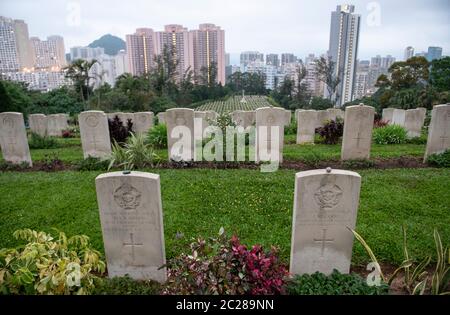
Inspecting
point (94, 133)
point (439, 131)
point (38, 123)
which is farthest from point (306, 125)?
point (38, 123)

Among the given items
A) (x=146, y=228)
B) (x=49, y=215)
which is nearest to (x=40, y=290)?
(x=146, y=228)

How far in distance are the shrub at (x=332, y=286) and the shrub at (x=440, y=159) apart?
5762 mm

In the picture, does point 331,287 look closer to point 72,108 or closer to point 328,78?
point 72,108

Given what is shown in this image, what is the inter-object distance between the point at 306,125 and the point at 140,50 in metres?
61.7

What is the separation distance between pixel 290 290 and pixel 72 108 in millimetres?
27640

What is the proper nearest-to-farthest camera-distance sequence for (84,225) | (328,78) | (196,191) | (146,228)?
(146,228), (84,225), (196,191), (328,78)

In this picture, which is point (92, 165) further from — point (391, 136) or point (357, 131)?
point (391, 136)

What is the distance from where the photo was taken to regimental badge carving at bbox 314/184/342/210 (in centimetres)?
351

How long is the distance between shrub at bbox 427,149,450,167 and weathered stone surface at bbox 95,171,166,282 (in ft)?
23.7

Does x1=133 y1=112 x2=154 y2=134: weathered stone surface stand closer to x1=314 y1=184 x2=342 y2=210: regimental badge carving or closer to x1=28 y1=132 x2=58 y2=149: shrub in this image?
x1=28 y1=132 x2=58 y2=149: shrub

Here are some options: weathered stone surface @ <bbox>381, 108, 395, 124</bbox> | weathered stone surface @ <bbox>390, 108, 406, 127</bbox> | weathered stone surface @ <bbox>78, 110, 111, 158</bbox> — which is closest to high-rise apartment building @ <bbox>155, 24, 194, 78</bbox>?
weathered stone surface @ <bbox>381, 108, 395, 124</bbox>

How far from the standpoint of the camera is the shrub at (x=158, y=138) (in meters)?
9.82

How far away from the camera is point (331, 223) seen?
144 inches

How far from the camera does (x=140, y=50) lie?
212ft
